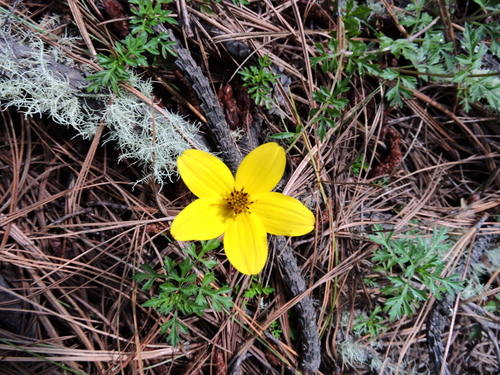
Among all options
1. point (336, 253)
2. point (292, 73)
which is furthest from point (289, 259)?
point (292, 73)

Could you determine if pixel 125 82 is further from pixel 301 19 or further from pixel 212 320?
pixel 212 320

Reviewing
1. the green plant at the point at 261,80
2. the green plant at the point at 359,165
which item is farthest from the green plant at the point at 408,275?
the green plant at the point at 261,80

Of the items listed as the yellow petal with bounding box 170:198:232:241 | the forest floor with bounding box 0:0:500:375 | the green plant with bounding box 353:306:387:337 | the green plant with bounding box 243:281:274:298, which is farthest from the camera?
the green plant with bounding box 353:306:387:337

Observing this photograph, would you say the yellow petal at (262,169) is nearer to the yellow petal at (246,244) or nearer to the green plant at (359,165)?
the yellow petal at (246,244)

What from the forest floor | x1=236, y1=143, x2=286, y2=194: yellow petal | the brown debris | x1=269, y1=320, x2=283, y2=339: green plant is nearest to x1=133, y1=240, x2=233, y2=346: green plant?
the forest floor

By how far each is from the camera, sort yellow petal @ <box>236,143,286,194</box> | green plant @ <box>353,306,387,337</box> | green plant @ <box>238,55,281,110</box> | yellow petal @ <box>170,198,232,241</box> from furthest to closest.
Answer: green plant @ <box>353,306,387,337</box> → green plant @ <box>238,55,281,110</box> → yellow petal @ <box>236,143,286,194</box> → yellow petal @ <box>170,198,232,241</box>

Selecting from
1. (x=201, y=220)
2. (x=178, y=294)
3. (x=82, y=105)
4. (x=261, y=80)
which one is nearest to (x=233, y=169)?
(x=201, y=220)

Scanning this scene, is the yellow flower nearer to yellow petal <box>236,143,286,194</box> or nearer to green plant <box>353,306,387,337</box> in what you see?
yellow petal <box>236,143,286,194</box>
